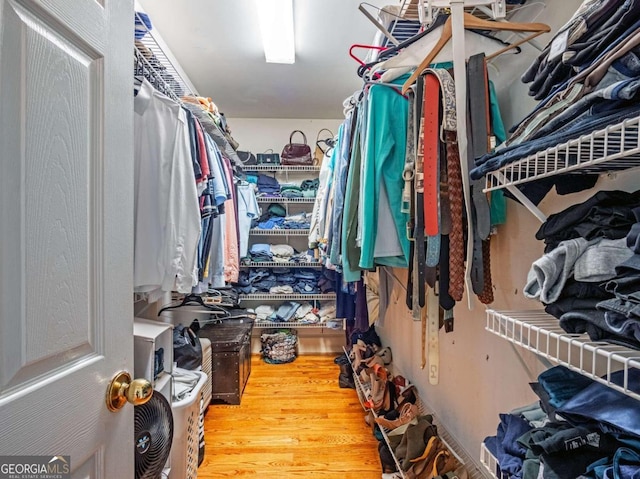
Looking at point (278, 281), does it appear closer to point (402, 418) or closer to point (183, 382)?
point (183, 382)

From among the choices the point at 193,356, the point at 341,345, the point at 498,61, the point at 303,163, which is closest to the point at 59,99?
the point at 498,61

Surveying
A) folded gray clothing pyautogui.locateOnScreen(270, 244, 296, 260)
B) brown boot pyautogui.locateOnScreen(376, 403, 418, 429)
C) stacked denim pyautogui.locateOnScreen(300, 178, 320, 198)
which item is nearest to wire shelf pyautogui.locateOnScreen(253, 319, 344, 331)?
folded gray clothing pyautogui.locateOnScreen(270, 244, 296, 260)

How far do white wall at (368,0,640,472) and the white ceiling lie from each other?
1.11 m

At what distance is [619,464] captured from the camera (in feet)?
1.53

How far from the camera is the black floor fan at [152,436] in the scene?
1.02 m

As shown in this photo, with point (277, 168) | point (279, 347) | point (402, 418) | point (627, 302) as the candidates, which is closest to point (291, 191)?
point (277, 168)

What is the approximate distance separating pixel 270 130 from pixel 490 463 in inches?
129

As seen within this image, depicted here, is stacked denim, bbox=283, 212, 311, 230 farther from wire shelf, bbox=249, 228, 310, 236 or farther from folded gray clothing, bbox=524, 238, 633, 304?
folded gray clothing, bbox=524, 238, 633, 304

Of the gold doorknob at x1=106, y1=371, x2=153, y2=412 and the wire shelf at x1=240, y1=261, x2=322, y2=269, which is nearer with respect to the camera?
the gold doorknob at x1=106, y1=371, x2=153, y2=412

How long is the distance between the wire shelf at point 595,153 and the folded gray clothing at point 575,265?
123 millimetres

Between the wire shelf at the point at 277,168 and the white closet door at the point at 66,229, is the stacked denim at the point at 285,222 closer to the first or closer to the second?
the wire shelf at the point at 277,168

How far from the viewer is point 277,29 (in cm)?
187

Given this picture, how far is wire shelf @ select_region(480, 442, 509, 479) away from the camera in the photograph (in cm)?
73
